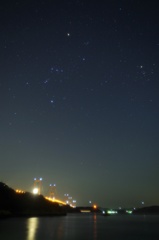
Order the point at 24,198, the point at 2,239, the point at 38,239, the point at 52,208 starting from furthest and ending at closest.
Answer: the point at 52,208 → the point at 24,198 → the point at 38,239 → the point at 2,239

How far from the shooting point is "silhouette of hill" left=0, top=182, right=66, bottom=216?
13902 centimetres

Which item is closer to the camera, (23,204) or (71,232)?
(71,232)

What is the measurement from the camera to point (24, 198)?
162m

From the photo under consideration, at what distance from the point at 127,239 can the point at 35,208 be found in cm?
12348

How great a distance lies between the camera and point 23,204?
155250 millimetres

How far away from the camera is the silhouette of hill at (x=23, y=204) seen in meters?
139

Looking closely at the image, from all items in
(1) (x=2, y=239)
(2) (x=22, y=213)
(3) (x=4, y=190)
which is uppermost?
(3) (x=4, y=190)

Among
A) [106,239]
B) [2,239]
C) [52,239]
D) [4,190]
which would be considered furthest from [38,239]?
[4,190]

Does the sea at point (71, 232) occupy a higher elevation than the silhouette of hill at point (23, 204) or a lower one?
lower

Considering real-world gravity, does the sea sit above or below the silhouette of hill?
below

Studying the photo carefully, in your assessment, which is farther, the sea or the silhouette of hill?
the silhouette of hill

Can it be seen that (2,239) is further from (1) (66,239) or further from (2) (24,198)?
(2) (24,198)

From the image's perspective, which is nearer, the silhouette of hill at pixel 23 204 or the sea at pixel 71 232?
the sea at pixel 71 232

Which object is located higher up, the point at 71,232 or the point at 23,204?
the point at 23,204
